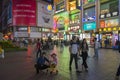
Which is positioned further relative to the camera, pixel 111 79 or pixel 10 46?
pixel 10 46

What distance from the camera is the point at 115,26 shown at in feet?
158

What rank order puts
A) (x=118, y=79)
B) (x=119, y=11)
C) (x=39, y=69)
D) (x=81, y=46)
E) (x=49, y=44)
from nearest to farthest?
(x=118, y=79) < (x=39, y=69) < (x=81, y=46) < (x=49, y=44) < (x=119, y=11)

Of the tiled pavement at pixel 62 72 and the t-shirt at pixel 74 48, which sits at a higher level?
the t-shirt at pixel 74 48

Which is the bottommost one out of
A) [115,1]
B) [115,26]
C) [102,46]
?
[102,46]

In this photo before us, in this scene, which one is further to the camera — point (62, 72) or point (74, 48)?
point (74, 48)

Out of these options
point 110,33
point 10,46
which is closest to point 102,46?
point 110,33

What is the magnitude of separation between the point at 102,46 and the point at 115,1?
29.4ft

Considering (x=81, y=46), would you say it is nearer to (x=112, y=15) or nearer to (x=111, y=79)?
(x=111, y=79)

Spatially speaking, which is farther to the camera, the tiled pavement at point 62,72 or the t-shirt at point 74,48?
the t-shirt at point 74,48

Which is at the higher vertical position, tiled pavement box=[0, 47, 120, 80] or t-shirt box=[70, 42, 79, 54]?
t-shirt box=[70, 42, 79, 54]

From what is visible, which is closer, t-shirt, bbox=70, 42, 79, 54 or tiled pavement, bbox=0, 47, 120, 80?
tiled pavement, bbox=0, 47, 120, 80

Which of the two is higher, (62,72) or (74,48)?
(74,48)

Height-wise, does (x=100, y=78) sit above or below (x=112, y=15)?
below

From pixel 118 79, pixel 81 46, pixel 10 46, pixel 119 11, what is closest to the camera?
pixel 118 79
